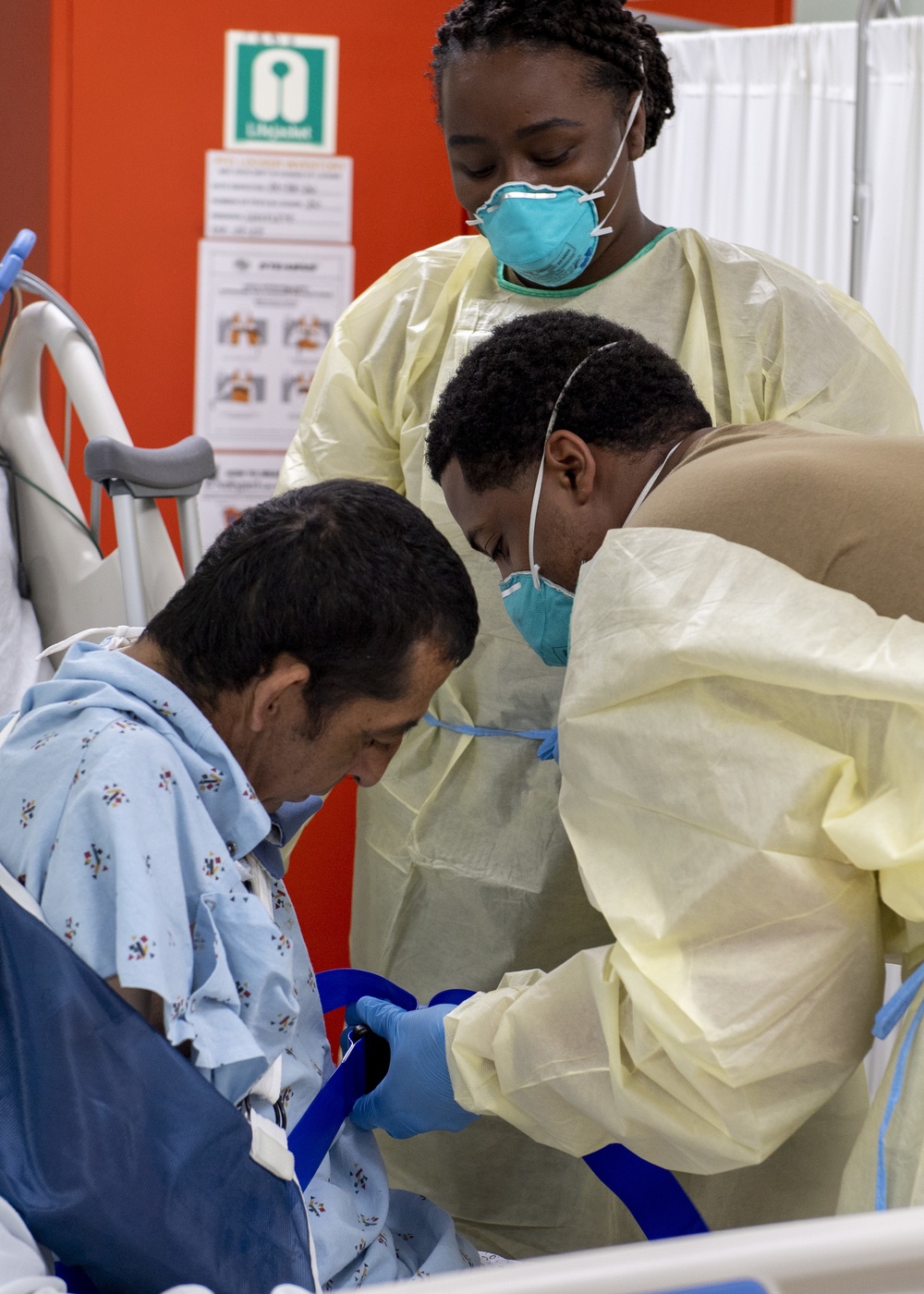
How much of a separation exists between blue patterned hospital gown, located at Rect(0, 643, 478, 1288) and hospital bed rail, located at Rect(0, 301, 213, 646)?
549mm

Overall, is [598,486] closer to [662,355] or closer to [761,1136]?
[662,355]

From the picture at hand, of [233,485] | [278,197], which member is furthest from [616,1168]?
[278,197]

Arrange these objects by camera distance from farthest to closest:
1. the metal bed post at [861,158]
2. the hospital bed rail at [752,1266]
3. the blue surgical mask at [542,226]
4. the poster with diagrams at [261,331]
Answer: the poster with diagrams at [261,331], the metal bed post at [861,158], the blue surgical mask at [542,226], the hospital bed rail at [752,1266]

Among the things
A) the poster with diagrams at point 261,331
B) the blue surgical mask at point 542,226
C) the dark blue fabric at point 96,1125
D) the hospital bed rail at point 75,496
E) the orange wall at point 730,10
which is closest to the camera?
the dark blue fabric at point 96,1125

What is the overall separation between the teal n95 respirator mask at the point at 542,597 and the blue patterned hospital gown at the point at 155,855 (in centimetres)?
36

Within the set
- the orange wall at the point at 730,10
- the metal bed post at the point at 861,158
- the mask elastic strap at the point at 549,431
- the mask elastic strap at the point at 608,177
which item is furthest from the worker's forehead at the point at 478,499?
the orange wall at the point at 730,10

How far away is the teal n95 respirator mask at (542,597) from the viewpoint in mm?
1228

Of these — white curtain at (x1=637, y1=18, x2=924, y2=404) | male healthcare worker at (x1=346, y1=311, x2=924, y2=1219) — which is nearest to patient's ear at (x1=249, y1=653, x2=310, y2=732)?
male healthcare worker at (x1=346, y1=311, x2=924, y2=1219)

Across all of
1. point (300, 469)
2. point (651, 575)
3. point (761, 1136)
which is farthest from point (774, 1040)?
point (300, 469)

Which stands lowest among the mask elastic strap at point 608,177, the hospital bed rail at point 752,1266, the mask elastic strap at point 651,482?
the hospital bed rail at point 752,1266

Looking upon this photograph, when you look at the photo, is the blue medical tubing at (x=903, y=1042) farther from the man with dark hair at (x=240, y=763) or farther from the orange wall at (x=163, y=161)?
the orange wall at (x=163, y=161)

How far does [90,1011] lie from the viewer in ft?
2.97

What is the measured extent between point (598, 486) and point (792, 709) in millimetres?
352

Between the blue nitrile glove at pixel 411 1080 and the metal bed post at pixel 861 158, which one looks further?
the metal bed post at pixel 861 158
